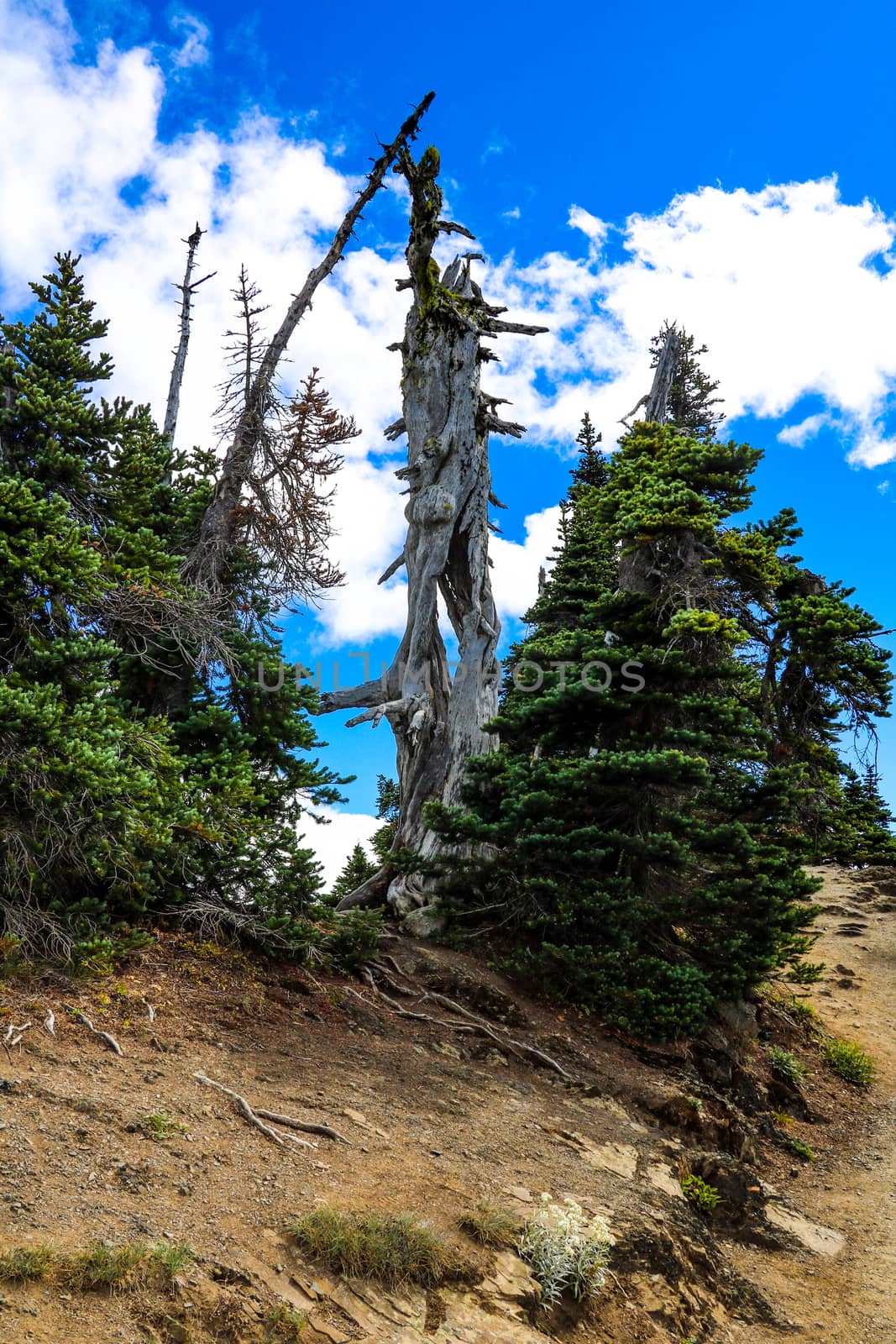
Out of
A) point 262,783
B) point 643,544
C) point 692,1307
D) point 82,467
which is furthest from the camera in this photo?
point 643,544

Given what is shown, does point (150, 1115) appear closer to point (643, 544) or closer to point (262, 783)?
point (262, 783)

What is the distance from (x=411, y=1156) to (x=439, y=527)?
10316 millimetres

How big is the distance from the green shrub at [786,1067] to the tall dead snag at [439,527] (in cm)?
619

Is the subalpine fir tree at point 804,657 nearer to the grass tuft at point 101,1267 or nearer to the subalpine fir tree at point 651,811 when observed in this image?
the subalpine fir tree at point 651,811

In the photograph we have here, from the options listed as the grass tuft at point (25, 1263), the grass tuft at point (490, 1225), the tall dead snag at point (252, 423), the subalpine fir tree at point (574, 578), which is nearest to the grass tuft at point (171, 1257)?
the grass tuft at point (25, 1263)

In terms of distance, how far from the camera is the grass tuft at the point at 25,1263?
4.10 metres

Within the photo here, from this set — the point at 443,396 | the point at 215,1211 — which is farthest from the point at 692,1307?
the point at 443,396

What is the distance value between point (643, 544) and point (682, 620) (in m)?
2.44

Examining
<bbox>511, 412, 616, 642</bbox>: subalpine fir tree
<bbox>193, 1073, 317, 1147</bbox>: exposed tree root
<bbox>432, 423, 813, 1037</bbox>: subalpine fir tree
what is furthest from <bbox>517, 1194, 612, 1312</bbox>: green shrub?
<bbox>511, 412, 616, 642</bbox>: subalpine fir tree

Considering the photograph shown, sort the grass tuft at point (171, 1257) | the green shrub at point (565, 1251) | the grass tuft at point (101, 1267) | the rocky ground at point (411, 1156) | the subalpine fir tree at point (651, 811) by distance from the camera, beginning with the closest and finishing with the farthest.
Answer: the grass tuft at point (101, 1267)
the grass tuft at point (171, 1257)
the rocky ground at point (411, 1156)
the green shrub at point (565, 1251)
the subalpine fir tree at point (651, 811)

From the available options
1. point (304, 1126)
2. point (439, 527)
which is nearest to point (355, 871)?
point (439, 527)

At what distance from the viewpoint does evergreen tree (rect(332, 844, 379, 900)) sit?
16.2m

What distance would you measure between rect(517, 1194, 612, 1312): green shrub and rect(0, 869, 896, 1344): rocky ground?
0.42 feet

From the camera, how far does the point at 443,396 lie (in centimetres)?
1520
